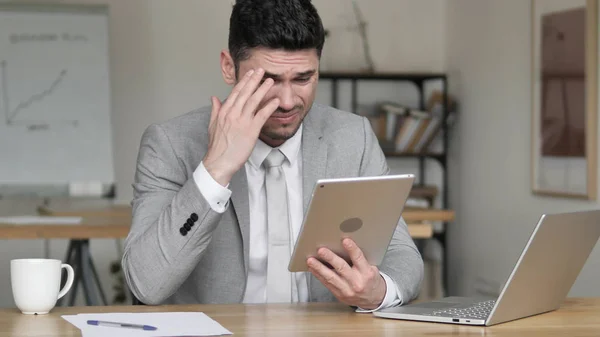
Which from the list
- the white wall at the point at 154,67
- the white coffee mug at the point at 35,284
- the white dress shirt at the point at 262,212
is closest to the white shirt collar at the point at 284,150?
the white dress shirt at the point at 262,212

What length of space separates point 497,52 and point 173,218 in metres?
3.40

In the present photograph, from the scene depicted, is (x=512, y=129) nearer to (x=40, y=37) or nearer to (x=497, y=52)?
(x=497, y=52)

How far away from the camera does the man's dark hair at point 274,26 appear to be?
5.87 ft

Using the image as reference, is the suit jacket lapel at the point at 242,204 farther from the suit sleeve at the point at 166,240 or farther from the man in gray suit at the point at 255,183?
the suit sleeve at the point at 166,240

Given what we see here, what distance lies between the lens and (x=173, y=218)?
1.66 metres

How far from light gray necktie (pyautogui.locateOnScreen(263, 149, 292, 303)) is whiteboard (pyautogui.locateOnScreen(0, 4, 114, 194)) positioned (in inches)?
123

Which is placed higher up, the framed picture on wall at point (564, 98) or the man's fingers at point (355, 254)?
the framed picture on wall at point (564, 98)

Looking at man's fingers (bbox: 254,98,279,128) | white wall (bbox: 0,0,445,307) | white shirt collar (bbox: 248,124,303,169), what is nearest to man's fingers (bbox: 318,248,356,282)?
man's fingers (bbox: 254,98,279,128)

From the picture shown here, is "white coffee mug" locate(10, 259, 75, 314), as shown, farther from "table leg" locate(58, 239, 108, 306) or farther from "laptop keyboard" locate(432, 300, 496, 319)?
"table leg" locate(58, 239, 108, 306)

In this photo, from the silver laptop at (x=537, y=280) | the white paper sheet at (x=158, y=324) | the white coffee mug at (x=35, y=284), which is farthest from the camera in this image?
the white coffee mug at (x=35, y=284)

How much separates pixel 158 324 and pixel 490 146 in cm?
362

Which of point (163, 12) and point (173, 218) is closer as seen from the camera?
point (173, 218)

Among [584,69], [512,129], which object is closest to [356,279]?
[584,69]

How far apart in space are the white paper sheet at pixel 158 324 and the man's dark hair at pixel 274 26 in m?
0.56
